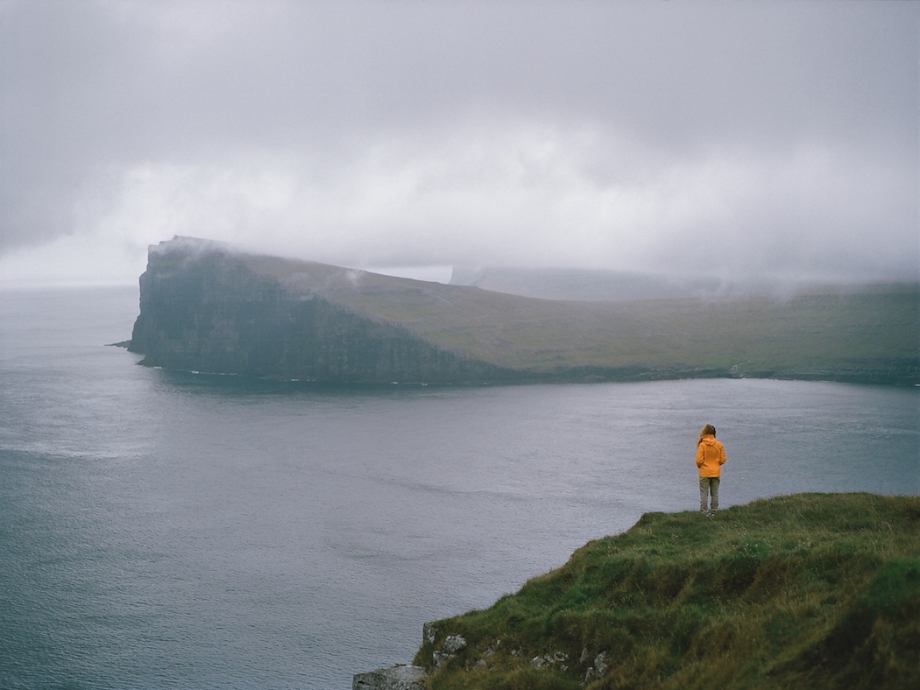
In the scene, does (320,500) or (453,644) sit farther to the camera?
(320,500)

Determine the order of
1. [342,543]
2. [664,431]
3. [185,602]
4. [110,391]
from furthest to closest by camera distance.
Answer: [110,391] < [664,431] < [342,543] < [185,602]

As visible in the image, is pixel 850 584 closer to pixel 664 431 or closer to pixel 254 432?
pixel 664 431

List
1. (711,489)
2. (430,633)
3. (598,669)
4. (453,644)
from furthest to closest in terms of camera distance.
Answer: (711,489) < (430,633) < (453,644) < (598,669)

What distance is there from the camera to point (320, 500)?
10112cm

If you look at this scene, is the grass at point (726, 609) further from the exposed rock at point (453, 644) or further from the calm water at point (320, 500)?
the calm water at point (320, 500)

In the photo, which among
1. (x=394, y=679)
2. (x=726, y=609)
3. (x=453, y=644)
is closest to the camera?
(x=726, y=609)

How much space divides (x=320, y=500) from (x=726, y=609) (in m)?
87.1

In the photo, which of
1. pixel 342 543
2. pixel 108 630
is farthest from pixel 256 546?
pixel 108 630

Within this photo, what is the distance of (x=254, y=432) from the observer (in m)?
145

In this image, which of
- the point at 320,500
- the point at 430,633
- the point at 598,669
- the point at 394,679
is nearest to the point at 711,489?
the point at 598,669

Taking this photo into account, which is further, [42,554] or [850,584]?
[42,554]

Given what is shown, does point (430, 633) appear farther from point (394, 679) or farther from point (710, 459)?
point (710, 459)

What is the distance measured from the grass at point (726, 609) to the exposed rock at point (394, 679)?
2.22 ft

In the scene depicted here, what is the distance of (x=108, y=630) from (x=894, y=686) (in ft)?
202
